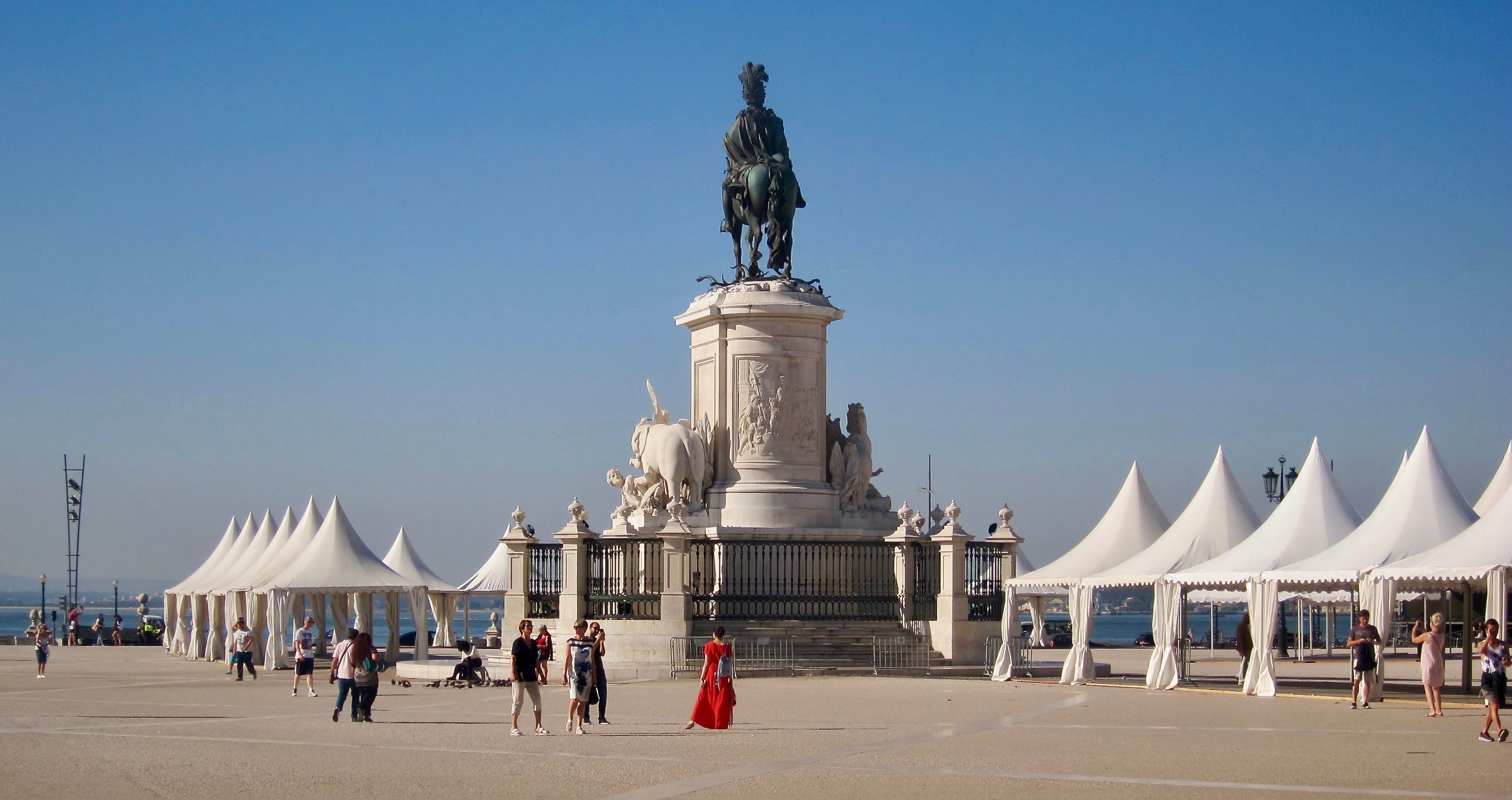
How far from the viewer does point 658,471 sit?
3788 cm

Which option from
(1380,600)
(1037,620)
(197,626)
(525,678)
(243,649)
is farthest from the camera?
(1037,620)

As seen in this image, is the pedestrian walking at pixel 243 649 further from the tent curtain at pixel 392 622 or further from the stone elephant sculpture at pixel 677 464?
the stone elephant sculpture at pixel 677 464

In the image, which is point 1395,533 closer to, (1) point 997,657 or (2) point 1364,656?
(2) point 1364,656

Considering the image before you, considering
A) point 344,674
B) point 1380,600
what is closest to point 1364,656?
point 1380,600

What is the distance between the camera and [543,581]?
37250 millimetres

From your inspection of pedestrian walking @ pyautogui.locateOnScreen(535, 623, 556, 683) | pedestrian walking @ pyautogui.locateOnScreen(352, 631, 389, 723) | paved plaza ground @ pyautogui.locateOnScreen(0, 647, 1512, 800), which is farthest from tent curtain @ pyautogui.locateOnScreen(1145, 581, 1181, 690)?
pedestrian walking @ pyautogui.locateOnScreen(352, 631, 389, 723)

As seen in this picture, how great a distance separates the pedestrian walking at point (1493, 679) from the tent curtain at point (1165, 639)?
31.3ft

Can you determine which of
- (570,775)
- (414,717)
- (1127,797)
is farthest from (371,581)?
(1127,797)

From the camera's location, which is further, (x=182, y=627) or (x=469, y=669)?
(x=182, y=627)

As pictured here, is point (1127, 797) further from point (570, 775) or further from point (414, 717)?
point (414, 717)

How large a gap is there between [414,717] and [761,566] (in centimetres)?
1167

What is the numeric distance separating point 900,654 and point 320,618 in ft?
68.0

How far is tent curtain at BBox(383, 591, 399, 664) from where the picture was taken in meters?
46.2

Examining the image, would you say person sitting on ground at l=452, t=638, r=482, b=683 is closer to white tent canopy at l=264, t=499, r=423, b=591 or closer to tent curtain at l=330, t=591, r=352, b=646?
white tent canopy at l=264, t=499, r=423, b=591
